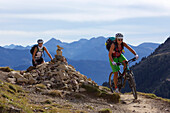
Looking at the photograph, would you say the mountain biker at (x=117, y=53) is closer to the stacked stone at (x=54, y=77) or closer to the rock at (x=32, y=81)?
the stacked stone at (x=54, y=77)

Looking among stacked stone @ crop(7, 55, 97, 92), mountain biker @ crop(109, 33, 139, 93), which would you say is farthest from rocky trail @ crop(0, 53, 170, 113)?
mountain biker @ crop(109, 33, 139, 93)

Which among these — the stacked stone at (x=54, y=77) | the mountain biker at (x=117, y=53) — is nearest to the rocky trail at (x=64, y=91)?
the stacked stone at (x=54, y=77)

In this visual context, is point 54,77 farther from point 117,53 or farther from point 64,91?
point 117,53

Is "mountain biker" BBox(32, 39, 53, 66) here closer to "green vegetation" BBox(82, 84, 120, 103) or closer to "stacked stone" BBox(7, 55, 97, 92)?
"stacked stone" BBox(7, 55, 97, 92)

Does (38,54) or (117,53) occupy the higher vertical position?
(38,54)

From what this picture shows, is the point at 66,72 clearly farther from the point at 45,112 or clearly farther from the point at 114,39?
the point at 45,112

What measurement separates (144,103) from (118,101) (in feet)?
5.59

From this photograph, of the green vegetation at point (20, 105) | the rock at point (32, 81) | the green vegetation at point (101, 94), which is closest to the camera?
the green vegetation at point (20, 105)

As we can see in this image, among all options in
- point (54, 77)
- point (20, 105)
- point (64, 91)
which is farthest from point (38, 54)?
point (20, 105)

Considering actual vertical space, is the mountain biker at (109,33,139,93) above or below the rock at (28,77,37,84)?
above

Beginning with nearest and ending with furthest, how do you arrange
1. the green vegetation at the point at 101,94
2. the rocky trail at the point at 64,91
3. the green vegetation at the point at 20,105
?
1. the green vegetation at the point at 20,105
2. the rocky trail at the point at 64,91
3. the green vegetation at the point at 101,94

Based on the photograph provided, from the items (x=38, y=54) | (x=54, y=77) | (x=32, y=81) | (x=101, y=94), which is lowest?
(x=101, y=94)

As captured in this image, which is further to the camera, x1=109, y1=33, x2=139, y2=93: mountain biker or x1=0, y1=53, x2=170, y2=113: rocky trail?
x1=109, y1=33, x2=139, y2=93: mountain biker

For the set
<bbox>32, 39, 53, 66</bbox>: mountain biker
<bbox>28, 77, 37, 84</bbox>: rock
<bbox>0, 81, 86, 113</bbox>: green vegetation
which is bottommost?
<bbox>0, 81, 86, 113</bbox>: green vegetation
